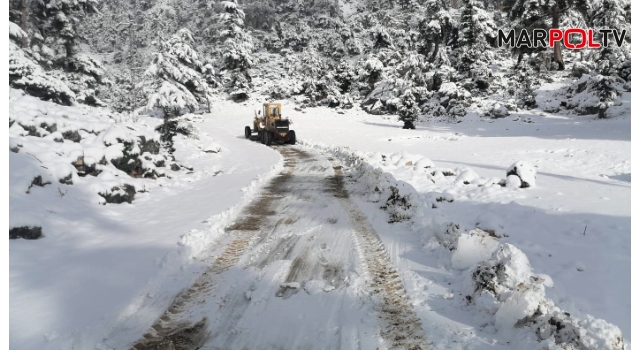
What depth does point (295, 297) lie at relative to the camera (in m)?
4.15

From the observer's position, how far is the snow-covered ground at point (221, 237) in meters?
3.71

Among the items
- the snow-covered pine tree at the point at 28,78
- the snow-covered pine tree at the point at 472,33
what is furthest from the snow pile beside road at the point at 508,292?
the snow-covered pine tree at the point at 472,33

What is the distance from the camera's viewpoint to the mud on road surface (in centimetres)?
340

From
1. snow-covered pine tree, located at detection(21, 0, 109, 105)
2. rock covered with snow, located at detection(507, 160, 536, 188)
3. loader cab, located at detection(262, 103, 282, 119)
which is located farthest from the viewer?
loader cab, located at detection(262, 103, 282, 119)

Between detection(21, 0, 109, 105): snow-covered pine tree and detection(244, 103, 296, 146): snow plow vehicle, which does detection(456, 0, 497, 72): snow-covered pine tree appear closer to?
detection(244, 103, 296, 146): snow plow vehicle

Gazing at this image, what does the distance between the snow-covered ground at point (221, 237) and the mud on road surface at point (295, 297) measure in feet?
0.92

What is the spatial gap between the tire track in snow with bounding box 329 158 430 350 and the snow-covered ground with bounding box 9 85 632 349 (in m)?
Answer: 0.15

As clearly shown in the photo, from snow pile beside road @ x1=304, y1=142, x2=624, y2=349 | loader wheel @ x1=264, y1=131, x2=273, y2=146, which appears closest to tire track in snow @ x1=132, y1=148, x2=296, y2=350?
snow pile beside road @ x1=304, y1=142, x2=624, y2=349

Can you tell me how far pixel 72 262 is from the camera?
4941 millimetres

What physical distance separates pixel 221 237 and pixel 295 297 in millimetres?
2662

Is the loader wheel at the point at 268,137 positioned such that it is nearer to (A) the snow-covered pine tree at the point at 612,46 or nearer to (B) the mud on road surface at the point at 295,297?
(B) the mud on road surface at the point at 295,297

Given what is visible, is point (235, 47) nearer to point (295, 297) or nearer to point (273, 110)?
point (273, 110)

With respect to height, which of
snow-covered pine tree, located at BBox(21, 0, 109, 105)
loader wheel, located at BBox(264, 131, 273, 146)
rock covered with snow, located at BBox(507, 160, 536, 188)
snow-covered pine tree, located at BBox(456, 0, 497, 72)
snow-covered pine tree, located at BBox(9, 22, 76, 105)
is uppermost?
snow-covered pine tree, located at BBox(456, 0, 497, 72)
